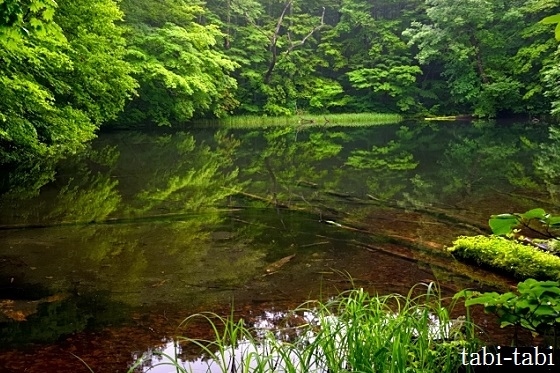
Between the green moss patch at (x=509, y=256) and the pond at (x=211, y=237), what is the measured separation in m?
0.14

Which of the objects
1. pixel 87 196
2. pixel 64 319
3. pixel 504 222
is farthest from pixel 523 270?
pixel 87 196

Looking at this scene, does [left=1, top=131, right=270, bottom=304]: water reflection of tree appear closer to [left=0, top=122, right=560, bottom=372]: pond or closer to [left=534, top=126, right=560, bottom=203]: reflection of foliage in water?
[left=0, top=122, right=560, bottom=372]: pond

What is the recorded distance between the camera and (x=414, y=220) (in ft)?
20.8

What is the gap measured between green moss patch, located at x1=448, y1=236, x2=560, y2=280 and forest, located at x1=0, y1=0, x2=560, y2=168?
8.41m

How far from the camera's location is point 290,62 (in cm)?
2862

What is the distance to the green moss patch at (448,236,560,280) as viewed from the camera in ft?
13.6

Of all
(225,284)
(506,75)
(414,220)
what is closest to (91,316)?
(225,284)

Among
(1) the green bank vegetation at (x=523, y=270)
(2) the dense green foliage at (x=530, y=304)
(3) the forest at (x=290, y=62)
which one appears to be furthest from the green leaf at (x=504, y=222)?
(3) the forest at (x=290, y=62)

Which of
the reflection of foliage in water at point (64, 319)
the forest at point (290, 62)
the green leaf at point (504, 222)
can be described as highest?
the forest at point (290, 62)

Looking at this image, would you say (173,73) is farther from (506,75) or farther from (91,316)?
(506,75)

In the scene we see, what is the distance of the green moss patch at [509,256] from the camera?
13.6ft

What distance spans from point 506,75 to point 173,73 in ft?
58.2

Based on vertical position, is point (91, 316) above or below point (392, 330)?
below

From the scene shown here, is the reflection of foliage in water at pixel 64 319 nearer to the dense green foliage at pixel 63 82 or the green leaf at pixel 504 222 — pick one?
the green leaf at pixel 504 222
